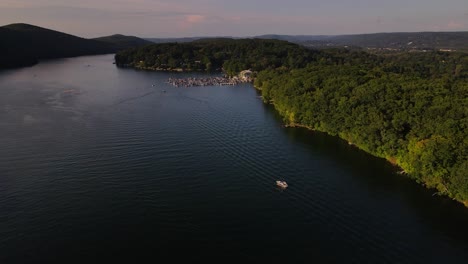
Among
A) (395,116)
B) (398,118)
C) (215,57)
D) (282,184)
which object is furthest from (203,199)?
(215,57)

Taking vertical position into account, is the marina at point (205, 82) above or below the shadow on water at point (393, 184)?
above

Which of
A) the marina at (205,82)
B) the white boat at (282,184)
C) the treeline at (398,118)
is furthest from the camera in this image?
the marina at (205,82)

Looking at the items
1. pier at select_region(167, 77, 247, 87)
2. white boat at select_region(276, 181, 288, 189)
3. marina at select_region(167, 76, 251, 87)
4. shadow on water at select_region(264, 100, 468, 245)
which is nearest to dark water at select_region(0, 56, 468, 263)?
shadow on water at select_region(264, 100, 468, 245)

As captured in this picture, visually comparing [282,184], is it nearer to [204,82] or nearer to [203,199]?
[203,199]

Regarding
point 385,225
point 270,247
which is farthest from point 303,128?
point 270,247

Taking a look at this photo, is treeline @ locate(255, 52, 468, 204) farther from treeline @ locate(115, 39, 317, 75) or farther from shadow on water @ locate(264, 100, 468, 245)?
treeline @ locate(115, 39, 317, 75)

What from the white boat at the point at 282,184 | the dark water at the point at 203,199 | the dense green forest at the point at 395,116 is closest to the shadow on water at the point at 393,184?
the dark water at the point at 203,199

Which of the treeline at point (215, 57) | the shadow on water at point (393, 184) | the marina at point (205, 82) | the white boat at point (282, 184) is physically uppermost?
the treeline at point (215, 57)

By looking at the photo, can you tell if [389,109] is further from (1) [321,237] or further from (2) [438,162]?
(1) [321,237]

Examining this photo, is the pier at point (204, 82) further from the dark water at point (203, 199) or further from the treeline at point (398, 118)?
the dark water at point (203, 199)
